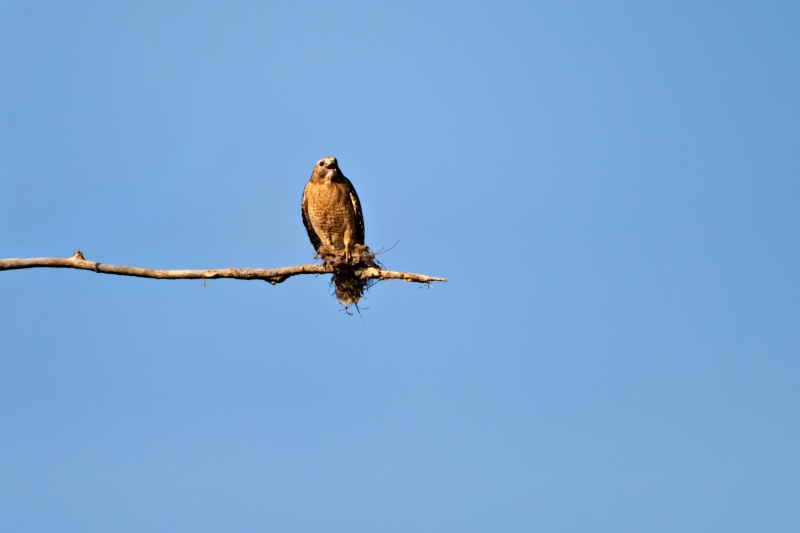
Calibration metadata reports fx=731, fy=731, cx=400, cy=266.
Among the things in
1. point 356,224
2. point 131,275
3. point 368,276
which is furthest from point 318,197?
point 131,275

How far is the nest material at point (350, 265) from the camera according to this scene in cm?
1041

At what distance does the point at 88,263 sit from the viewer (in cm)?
792

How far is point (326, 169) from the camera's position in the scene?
12.1m

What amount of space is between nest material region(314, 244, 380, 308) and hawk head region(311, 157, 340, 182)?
1.93 meters

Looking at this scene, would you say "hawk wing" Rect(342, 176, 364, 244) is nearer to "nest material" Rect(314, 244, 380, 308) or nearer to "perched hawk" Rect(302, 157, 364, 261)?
"perched hawk" Rect(302, 157, 364, 261)

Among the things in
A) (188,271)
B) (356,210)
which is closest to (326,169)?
(356,210)

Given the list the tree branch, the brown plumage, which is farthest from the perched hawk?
the tree branch

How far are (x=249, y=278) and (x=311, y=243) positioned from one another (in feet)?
14.5

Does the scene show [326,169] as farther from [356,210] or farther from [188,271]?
[188,271]

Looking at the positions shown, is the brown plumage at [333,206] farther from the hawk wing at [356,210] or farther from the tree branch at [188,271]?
the tree branch at [188,271]

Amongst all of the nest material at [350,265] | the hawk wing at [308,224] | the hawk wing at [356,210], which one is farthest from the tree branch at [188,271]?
the hawk wing at [308,224]

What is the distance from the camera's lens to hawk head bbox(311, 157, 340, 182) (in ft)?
39.7

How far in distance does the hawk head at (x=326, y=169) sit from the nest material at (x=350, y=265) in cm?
193

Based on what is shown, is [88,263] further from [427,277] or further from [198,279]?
[427,277]
